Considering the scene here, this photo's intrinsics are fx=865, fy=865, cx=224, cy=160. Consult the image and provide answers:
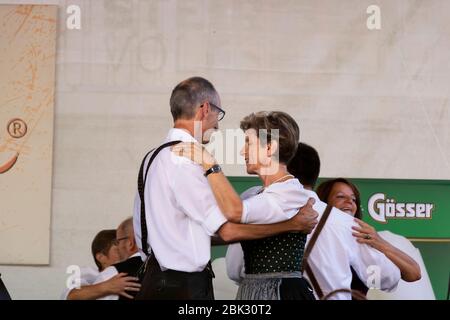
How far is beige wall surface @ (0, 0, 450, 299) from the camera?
421 centimetres

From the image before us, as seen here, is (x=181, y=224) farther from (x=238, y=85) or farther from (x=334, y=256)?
(x=238, y=85)

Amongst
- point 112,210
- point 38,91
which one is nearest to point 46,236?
point 112,210

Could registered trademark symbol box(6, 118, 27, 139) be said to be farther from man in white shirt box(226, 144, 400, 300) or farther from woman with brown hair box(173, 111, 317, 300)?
man in white shirt box(226, 144, 400, 300)

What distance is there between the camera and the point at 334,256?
387cm

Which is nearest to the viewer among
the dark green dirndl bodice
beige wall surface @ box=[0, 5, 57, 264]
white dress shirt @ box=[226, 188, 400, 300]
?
the dark green dirndl bodice

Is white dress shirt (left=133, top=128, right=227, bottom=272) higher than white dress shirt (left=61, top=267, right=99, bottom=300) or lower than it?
higher

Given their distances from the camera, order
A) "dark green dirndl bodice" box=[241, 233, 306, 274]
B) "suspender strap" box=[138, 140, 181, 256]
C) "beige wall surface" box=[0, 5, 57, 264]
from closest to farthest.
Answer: "dark green dirndl bodice" box=[241, 233, 306, 274], "suspender strap" box=[138, 140, 181, 256], "beige wall surface" box=[0, 5, 57, 264]

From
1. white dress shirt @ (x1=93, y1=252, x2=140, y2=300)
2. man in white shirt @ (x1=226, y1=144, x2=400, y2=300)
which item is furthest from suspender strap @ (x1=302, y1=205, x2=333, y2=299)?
white dress shirt @ (x1=93, y1=252, x2=140, y2=300)

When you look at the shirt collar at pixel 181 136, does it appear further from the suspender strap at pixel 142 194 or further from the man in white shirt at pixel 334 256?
the man in white shirt at pixel 334 256

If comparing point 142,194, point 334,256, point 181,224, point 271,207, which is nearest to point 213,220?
point 181,224

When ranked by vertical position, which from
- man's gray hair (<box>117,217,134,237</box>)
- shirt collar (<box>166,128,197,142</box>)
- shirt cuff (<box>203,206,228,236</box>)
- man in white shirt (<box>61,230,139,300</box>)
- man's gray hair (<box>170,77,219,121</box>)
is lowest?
man in white shirt (<box>61,230,139,300</box>)

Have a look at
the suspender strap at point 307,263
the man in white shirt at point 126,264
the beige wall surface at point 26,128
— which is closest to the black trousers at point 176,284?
the suspender strap at point 307,263

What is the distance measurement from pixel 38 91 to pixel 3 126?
24cm

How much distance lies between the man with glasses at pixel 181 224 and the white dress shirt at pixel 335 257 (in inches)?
10.0
